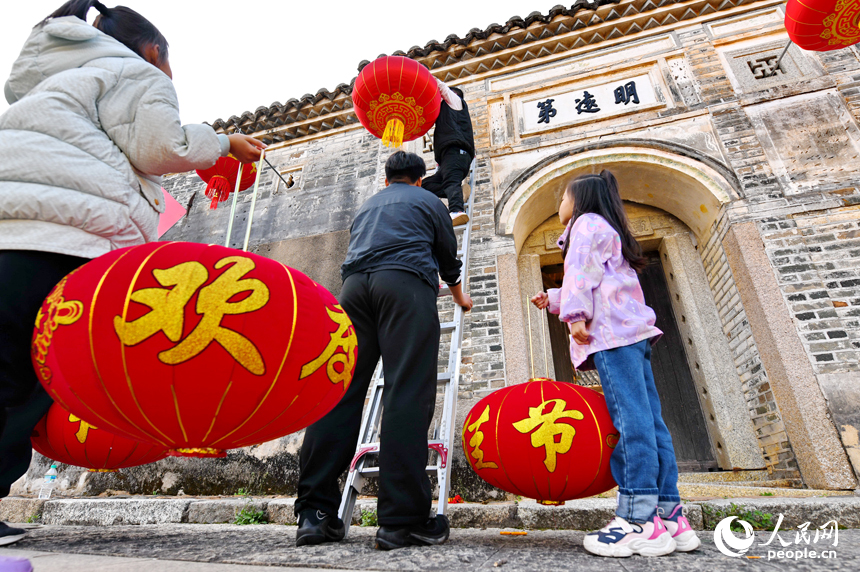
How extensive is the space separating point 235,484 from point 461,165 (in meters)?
3.33

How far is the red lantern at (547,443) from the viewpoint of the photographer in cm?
155

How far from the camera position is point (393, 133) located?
3.34m

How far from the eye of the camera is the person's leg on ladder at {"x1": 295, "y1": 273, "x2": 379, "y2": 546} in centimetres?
160

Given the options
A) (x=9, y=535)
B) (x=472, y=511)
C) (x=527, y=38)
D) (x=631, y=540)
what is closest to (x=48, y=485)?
(x=9, y=535)

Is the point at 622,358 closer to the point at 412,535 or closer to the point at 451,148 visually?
the point at 412,535

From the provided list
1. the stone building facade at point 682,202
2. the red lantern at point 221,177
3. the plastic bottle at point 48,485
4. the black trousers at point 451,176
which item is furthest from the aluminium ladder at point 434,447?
the plastic bottle at point 48,485

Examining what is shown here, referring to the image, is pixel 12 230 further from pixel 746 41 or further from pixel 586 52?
pixel 746 41

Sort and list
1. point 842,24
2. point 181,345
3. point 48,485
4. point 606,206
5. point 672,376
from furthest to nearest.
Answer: point 672,376, point 48,485, point 842,24, point 606,206, point 181,345

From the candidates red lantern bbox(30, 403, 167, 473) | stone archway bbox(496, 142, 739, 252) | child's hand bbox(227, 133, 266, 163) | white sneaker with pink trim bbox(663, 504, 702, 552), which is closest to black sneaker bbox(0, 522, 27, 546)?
red lantern bbox(30, 403, 167, 473)

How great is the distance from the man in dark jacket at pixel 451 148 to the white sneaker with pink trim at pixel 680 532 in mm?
2743

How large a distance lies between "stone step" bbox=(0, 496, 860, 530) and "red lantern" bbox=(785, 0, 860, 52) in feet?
11.0

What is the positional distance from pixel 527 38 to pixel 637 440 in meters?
5.19

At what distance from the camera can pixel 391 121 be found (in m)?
3.39

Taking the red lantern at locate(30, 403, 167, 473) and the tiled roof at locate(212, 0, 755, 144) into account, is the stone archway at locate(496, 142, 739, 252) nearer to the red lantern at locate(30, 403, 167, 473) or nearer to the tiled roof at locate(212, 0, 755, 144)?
the tiled roof at locate(212, 0, 755, 144)
